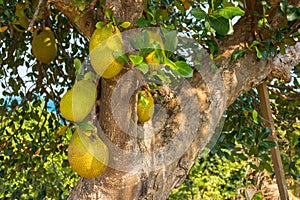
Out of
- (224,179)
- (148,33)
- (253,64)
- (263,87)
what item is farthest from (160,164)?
(224,179)

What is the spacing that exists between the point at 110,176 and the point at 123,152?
6cm

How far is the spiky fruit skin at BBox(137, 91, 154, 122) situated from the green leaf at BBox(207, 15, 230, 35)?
0.58ft

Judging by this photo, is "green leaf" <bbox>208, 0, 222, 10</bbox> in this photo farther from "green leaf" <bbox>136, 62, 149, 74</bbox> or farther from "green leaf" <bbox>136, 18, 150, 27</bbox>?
"green leaf" <bbox>136, 62, 149, 74</bbox>

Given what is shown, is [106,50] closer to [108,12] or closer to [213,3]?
[108,12]

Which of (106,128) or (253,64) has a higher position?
(253,64)

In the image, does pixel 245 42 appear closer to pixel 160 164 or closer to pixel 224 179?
pixel 160 164

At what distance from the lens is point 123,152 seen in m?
0.86

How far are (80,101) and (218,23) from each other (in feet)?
0.96

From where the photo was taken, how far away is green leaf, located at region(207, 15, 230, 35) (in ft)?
2.81

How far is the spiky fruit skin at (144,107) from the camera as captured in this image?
2.86ft

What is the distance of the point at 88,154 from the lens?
81 centimetres

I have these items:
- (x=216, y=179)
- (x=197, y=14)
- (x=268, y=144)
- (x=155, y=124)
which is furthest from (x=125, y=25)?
(x=216, y=179)

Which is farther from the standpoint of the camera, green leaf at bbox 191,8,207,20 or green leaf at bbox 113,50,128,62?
green leaf at bbox 191,8,207,20

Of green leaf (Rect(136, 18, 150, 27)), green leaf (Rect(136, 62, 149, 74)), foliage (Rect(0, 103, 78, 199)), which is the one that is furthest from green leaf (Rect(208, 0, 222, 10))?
foliage (Rect(0, 103, 78, 199))
